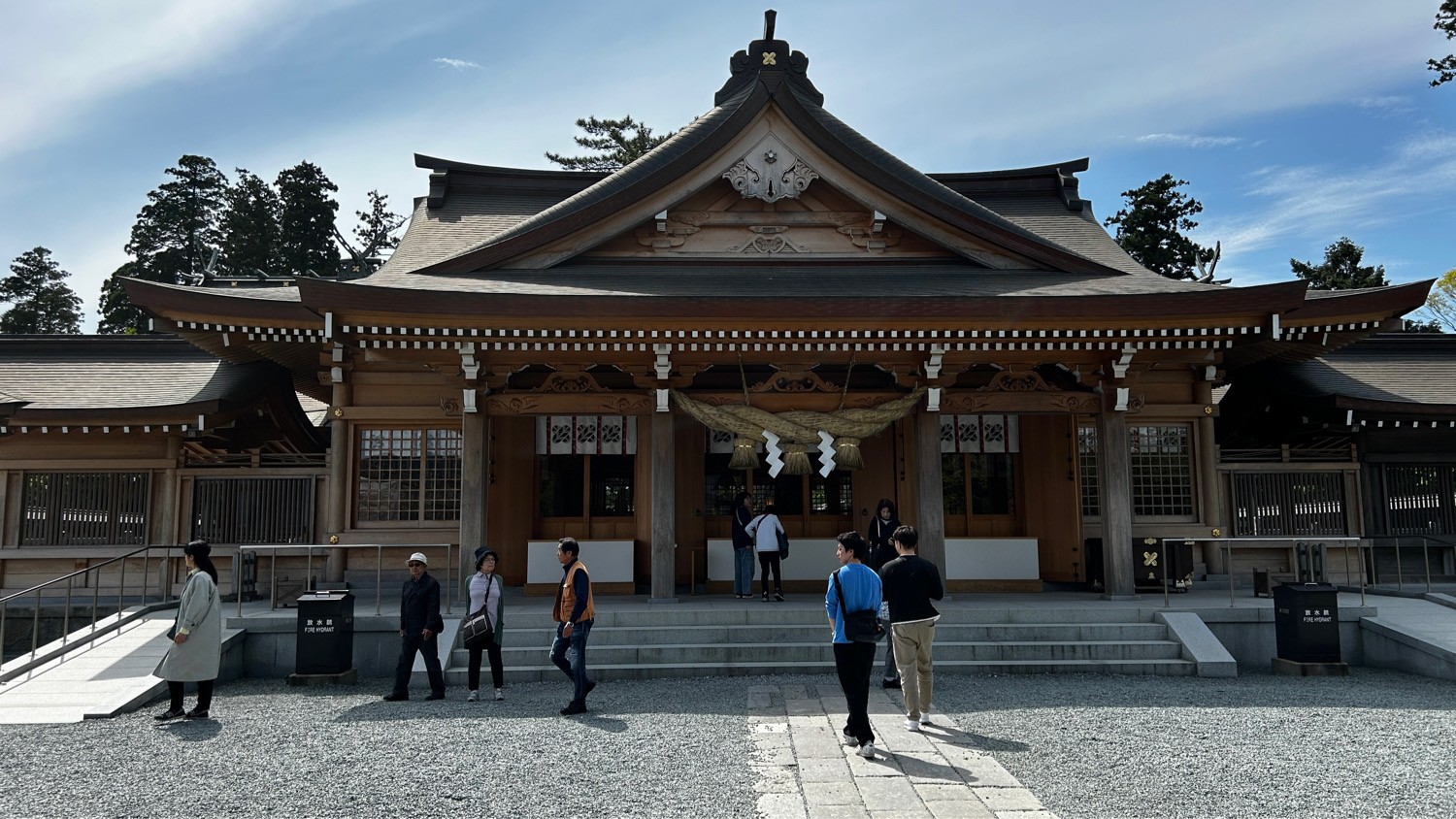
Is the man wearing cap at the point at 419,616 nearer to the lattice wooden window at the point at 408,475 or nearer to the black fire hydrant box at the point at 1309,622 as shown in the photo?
the lattice wooden window at the point at 408,475

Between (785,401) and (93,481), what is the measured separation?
10277 millimetres

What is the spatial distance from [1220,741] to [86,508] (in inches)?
578

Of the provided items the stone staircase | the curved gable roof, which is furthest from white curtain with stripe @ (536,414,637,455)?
the stone staircase

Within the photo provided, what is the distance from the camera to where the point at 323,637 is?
932 centimetres

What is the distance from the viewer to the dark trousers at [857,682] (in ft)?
20.7

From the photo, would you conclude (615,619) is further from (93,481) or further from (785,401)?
(93,481)

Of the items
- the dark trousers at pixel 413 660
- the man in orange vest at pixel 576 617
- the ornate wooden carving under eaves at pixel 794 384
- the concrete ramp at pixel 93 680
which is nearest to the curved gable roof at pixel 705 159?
the ornate wooden carving under eaves at pixel 794 384

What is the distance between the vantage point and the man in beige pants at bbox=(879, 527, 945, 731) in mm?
6980

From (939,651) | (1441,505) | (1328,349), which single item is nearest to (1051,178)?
(1328,349)

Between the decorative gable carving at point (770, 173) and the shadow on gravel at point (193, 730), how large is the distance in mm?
9175

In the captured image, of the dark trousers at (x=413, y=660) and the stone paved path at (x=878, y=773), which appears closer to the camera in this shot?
the stone paved path at (x=878, y=773)

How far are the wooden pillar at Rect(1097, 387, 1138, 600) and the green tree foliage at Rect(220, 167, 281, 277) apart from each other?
3338cm

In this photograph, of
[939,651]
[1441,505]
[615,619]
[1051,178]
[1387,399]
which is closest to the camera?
[939,651]

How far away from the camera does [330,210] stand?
37.8 meters
